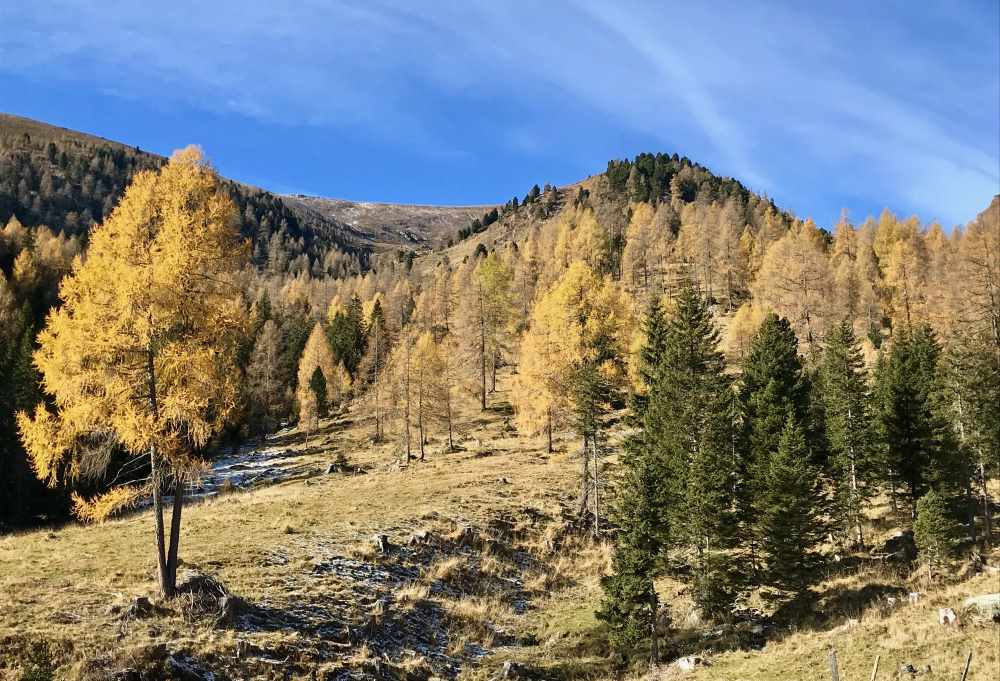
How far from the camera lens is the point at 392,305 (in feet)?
341

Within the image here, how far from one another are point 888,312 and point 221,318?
319 feet

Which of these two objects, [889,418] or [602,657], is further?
[889,418]

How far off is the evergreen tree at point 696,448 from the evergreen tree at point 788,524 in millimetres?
1786

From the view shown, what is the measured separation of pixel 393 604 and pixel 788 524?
643 inches

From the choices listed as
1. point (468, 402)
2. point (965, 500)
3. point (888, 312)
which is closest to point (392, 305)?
point (468, 402)

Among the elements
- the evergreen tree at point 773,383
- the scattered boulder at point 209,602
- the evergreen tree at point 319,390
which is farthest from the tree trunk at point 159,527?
the evergreen tree at point 319,390

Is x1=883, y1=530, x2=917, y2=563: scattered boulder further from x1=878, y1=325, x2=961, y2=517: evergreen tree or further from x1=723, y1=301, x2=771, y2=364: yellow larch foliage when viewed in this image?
x1=723, y1=301, x2=771, y2=364: yellow larch foliage

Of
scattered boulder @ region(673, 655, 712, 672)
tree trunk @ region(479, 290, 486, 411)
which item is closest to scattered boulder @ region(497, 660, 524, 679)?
scattered boulder @ region(673, 655, 712, 672)

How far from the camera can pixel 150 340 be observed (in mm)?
14570

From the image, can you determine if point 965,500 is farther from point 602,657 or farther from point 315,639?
point 315,639

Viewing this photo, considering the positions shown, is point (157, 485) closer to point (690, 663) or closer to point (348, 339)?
point (690, 663)

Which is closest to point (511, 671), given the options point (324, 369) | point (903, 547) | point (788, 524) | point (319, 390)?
point (788, 524)

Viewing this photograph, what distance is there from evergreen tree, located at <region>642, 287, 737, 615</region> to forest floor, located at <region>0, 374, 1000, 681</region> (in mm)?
2154

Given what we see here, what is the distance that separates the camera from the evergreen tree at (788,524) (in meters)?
24.6
